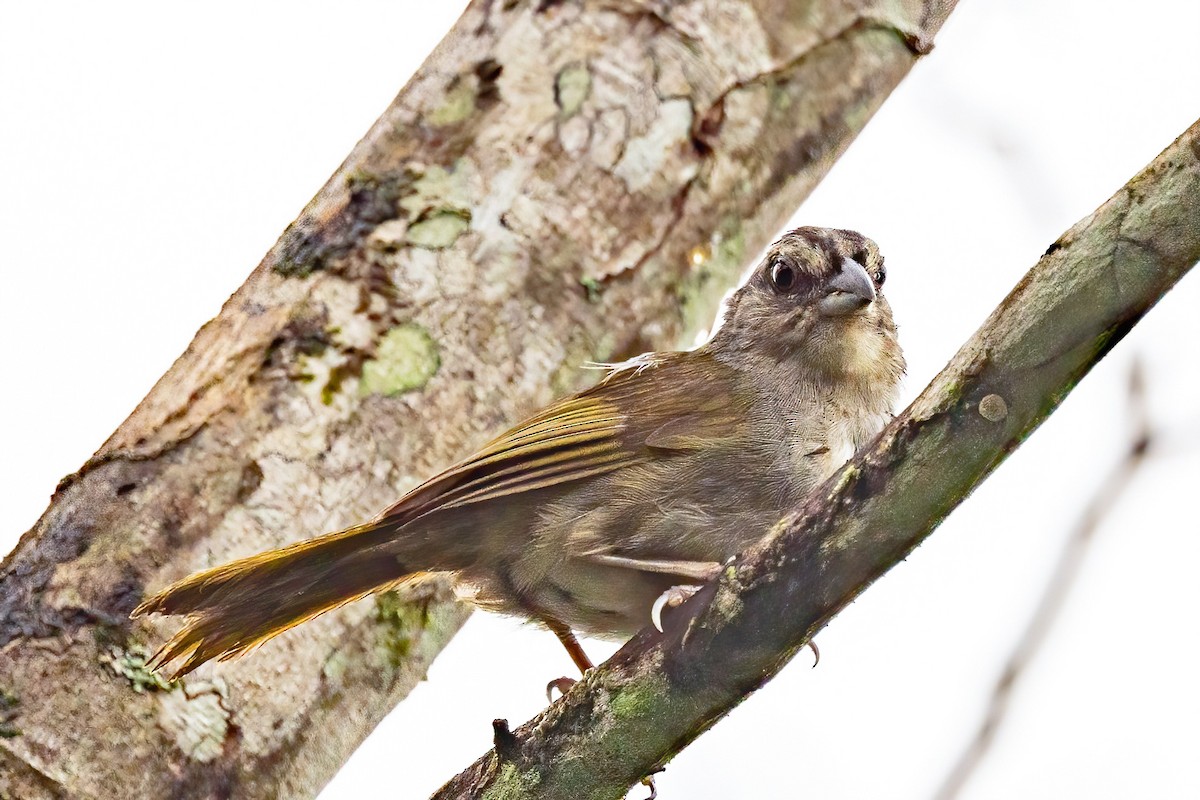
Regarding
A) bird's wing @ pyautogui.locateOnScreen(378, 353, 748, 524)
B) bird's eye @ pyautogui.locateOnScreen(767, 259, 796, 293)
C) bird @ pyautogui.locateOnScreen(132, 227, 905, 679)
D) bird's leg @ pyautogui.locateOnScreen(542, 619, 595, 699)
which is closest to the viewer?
bird @ pyautogui.locateOnScreen(132, 227, 905, 679)

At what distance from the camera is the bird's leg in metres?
3.70

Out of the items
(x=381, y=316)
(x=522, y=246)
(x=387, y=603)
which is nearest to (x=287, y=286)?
(x=381, y=316)

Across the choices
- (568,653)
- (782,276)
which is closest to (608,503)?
(568,653)

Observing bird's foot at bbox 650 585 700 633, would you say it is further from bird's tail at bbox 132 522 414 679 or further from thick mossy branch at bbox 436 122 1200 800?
bird's tail at bbox 132 522 414 679

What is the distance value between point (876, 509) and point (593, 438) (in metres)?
1.33

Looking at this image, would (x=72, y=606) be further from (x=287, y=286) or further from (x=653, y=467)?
(x=653, y=467)

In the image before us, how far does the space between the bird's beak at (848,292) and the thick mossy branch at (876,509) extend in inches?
56.5

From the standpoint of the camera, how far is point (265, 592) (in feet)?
10.5

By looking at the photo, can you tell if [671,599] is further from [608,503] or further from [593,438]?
[593,438]

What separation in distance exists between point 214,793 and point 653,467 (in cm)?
132

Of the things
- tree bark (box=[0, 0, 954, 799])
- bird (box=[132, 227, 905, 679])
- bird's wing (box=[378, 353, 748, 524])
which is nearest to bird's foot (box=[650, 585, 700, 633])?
bird (box=[132, 227, 905, 679])

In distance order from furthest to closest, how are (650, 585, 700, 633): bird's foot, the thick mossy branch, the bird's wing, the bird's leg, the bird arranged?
the bird's leg < the bird's wing < the bird < (650, 585, 700, 633): bird's foot < the thick mossy branch

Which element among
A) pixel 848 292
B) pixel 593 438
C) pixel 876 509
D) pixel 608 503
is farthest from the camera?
pixel 848 292

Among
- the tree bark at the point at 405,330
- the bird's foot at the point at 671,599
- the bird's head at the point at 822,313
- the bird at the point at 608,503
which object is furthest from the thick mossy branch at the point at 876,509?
the bird's head at the point at 822,313
